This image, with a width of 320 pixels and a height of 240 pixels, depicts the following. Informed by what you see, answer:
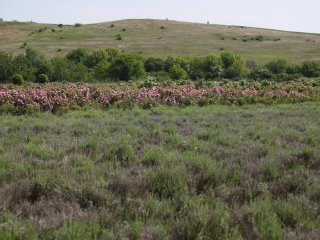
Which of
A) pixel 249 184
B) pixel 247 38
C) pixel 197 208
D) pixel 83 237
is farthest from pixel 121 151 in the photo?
pixel 247 38

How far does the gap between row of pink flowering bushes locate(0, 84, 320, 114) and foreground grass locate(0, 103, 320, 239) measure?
6774mm

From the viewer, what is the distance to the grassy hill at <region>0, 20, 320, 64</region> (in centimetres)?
7004

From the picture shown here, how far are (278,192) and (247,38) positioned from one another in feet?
279

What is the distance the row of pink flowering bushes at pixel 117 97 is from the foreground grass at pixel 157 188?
677cm

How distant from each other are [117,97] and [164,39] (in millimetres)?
64652

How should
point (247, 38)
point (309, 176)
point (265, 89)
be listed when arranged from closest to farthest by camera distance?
point (309, 176) → point (265, 89) → point (247, 38)

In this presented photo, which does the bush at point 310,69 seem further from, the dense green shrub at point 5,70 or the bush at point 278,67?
the dense green shrub at point 5,70

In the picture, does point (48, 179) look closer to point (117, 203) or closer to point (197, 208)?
point (117, 203)

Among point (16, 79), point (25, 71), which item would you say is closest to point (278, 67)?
point (25, 71)

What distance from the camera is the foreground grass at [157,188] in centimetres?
374

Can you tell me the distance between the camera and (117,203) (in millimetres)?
4336

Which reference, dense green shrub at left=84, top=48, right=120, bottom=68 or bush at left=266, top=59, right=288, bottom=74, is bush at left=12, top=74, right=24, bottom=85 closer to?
dense green shrub at left=84, top=48, right=120, bottom=68

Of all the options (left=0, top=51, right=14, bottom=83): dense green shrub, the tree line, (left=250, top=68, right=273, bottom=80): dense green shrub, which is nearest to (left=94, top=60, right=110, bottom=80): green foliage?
the tree line

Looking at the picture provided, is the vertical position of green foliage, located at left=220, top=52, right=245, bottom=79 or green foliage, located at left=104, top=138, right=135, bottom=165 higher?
green foliage, located at left=104, top=138, right=135, bottom=165
